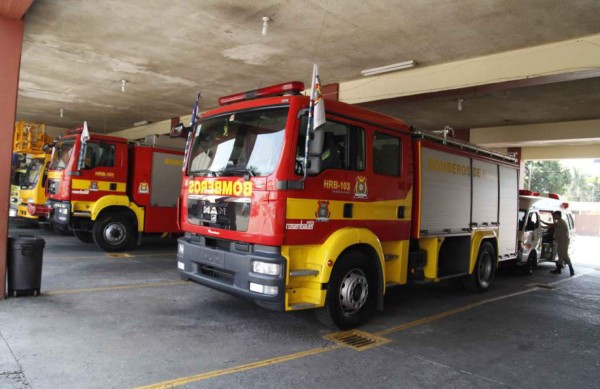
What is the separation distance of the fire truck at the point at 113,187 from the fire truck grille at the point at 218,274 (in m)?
5.95

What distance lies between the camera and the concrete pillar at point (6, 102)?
5992mm

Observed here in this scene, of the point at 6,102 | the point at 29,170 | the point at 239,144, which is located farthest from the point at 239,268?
the point at 29,170

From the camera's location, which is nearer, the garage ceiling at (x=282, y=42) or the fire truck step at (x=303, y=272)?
the fire truck step at (x=303, y=272)

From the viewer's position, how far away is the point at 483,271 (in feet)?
27.9

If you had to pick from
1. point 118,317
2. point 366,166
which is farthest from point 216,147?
point 118,317

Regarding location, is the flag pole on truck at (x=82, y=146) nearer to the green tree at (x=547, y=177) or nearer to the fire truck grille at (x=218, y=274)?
the fire truck grille at (x=218, y=274)

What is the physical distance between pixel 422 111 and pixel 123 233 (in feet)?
32.1

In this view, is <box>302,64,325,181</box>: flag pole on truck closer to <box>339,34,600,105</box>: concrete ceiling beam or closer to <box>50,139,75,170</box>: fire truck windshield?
<box>339,34,600,105</box>: concrete ceiling beam

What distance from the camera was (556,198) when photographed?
43.0ft

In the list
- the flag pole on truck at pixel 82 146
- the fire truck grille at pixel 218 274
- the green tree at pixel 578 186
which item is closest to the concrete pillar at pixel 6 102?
the fire truck grille at pixel 218 274

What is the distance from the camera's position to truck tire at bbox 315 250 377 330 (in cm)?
527

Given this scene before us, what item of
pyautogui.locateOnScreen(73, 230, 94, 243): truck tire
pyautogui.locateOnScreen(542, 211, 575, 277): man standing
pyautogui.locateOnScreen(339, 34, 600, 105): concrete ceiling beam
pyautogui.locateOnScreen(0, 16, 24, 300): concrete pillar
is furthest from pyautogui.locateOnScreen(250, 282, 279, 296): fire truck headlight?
pyautogui.locateOnScreen(542, 211, 575, 277): man standing

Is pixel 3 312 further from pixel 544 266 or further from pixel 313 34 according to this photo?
pixel 544 266

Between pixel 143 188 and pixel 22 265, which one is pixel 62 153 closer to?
pixel 143 188
